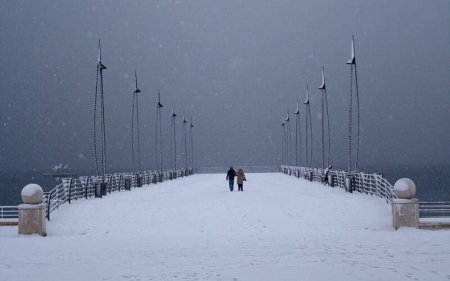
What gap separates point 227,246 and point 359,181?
18938 mm

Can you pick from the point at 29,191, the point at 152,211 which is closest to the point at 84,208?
the point at 152,211

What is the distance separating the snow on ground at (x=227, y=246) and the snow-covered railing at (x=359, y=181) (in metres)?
0.94

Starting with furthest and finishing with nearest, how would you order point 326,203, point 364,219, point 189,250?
1. point 326,203
2. point 364,219
3. point 189,250

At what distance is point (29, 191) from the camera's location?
17.7 meters

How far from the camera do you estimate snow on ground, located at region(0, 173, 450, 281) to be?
35.4 feet

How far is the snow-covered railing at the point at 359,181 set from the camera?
24.7 meters

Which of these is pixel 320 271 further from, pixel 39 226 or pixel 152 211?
pixel 152 211

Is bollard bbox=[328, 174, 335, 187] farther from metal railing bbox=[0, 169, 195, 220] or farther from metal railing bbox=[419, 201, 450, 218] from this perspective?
metal railing bbox=[0, 169, 195, 220]

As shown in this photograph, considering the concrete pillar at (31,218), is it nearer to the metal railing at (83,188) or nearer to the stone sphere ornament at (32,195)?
the stone sphere ornament at (32,195)

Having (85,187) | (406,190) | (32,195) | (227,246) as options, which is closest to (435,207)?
(85,187)

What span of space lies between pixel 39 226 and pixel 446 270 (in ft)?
38.6

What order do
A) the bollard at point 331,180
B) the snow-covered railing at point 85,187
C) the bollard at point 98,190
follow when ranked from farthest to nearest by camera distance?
the bollard at point 331,180 < the bollard at point 98,190 < the snow-covered railing at point 85,187

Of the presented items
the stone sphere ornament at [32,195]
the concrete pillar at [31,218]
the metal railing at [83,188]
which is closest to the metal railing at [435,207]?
the concrete pillar at [31,218]

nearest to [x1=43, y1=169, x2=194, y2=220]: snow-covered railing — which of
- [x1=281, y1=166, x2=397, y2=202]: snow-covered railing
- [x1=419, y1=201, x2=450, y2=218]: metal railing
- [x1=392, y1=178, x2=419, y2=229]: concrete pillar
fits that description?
[x1=392, y1=178, x2=419, y2=229]: concrete pillar
